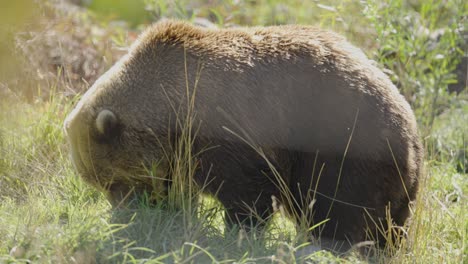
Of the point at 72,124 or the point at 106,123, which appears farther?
the point at 72,124

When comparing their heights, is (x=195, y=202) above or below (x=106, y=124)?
below

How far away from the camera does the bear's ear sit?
538 centimetres

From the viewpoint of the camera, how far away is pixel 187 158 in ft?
17.4

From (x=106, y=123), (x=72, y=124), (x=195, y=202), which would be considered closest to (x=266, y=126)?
(x=195, y=202)

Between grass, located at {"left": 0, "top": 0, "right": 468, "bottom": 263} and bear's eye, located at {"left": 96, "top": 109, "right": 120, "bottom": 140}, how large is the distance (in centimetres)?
53

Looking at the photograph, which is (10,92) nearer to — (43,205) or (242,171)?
(43,205)

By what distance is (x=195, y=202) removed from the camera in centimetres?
543

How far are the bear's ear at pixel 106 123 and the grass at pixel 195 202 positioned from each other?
542 millimetres

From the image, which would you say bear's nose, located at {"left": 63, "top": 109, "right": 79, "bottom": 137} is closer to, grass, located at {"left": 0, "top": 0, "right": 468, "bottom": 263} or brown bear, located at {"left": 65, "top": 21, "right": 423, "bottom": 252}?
brown bear, located at {"left": 65, "top": 21, "right": 423, "bottom": 252}

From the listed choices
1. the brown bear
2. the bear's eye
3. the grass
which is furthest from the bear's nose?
the grass

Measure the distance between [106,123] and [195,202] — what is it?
862mm

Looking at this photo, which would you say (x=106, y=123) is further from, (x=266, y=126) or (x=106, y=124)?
(x=266, y=126)

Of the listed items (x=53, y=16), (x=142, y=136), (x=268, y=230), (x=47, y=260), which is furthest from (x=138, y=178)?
(x=53, y=16)

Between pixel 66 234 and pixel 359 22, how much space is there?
213 inches
